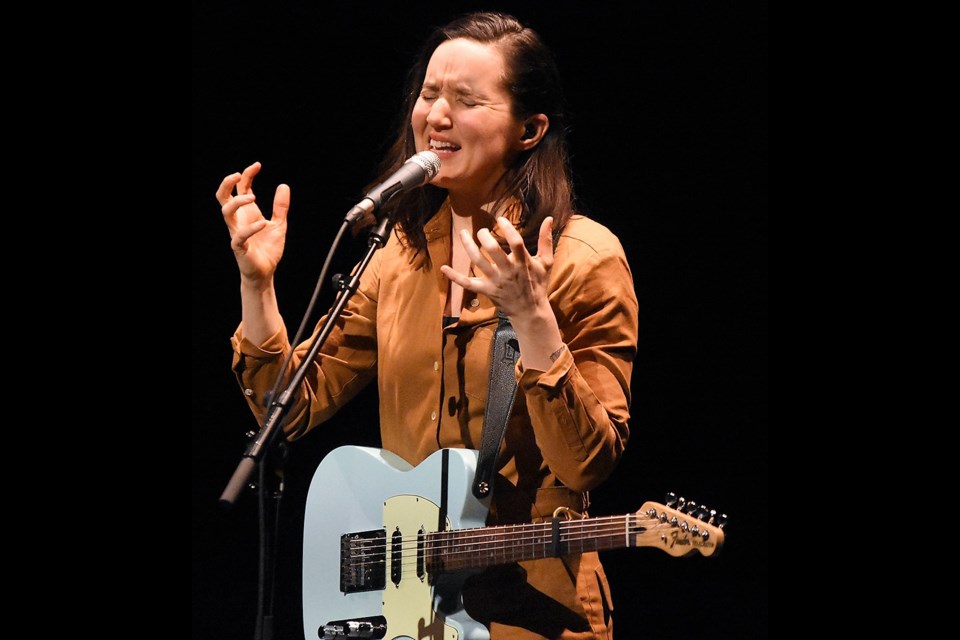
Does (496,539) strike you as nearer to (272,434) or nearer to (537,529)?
(537,529)

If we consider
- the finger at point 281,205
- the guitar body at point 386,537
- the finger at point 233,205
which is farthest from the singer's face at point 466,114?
the guitar body at point 386,537

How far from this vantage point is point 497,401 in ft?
8.34

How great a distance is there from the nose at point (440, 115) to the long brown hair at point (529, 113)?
17cm

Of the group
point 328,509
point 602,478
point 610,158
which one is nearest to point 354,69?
point 610,158

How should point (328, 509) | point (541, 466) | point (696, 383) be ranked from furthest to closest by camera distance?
1. point (696, 383)
2. point (328, 509)
3. point (541, 466)

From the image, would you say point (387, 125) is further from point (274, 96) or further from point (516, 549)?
point (516, 549)

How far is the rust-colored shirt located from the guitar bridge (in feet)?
0.72

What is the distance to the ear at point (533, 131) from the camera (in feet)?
9.21

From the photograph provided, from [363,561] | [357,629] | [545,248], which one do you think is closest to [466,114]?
[545,248]

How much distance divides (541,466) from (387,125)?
1.80 meters

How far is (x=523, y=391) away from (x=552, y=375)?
0.59 feet

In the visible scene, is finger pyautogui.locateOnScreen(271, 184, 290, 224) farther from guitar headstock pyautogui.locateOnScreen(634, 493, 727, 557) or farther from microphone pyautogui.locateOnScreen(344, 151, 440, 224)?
guitar headstock pyautogui.locateOnScreen(634, 493, 727, 557)

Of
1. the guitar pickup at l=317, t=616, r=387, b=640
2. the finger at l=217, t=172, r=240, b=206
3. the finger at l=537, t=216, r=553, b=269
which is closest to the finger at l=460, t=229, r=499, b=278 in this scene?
the finger at l=537, t=216, r=553, b=269

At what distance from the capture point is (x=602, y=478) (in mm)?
2406
